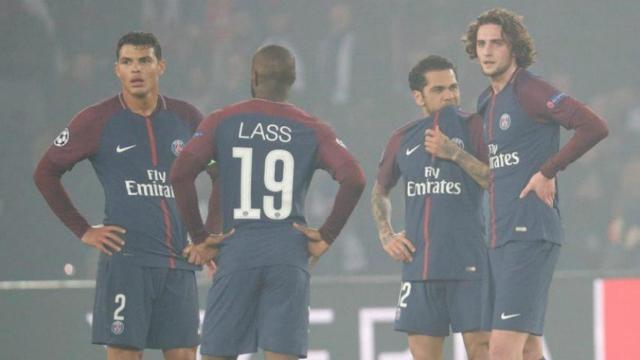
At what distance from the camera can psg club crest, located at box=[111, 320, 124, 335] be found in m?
6.07

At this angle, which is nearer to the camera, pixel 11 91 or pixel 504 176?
pixel 504 176

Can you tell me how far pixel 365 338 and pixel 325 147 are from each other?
4.02 metres

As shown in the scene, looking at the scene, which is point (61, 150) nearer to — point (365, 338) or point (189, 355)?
point (189, 355)

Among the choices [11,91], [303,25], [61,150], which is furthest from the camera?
[303,25]

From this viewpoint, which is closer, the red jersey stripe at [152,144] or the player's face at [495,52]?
the red jersey stripe at [152,144]

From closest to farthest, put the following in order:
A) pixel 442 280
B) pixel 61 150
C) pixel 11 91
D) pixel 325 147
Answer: pixel 325 147 → pixel 61 150 → pixel 442 280 → pixel 11 91

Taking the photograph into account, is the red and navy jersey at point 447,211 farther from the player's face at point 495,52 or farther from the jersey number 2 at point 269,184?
the jersey number 2 at point 269,184

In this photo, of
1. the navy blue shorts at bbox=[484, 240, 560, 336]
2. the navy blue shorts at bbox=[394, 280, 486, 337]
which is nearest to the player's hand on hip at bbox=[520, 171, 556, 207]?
the navy blue shorts at bbox=[484, 240, 560, 336]

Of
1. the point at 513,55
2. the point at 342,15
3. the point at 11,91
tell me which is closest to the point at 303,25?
the point at 342,15

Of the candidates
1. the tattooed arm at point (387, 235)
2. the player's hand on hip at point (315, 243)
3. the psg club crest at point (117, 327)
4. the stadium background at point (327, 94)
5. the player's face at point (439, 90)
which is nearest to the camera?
the player's hand on hip at point (315, 243)

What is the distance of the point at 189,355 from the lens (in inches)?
245

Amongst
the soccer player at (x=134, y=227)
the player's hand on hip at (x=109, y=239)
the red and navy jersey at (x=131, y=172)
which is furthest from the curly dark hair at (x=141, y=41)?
the player's hand on hip at (x=109, y=239)

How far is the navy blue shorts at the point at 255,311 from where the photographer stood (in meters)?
5.54

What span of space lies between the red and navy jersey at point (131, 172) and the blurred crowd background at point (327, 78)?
293cm
